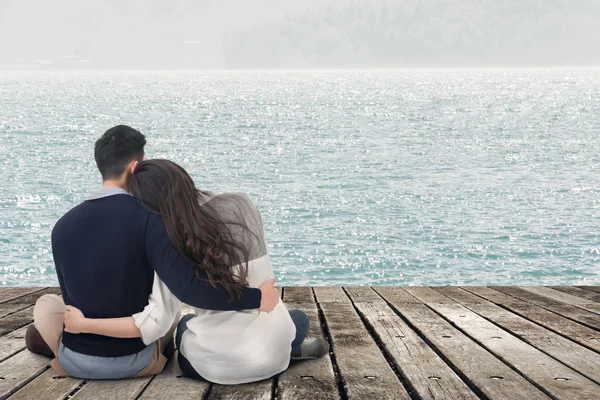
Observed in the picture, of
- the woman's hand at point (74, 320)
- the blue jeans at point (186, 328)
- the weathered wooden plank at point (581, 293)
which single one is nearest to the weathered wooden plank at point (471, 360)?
the blue jeans at point (186, 328)

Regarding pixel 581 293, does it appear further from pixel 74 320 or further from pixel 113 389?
pixel 74 320

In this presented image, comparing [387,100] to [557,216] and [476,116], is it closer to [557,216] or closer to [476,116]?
[476,116]

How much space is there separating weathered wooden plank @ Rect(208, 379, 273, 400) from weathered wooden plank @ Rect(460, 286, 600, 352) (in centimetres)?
180

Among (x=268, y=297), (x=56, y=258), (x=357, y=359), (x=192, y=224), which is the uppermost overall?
(x=192, y=224)

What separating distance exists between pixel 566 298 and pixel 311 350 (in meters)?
2.59

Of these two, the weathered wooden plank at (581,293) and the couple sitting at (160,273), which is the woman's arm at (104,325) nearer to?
the couple sitting at (160,273)

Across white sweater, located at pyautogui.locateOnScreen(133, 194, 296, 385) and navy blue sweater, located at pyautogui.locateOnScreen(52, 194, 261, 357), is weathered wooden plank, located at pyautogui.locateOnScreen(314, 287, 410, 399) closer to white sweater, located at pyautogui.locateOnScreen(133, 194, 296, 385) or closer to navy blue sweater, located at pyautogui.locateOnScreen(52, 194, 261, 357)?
white sweater, located at pyautogui.locateOnScreen(133, 194, 296, 385)

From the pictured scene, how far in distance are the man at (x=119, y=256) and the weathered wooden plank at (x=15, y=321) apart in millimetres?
1305

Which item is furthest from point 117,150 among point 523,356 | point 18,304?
point 18,304

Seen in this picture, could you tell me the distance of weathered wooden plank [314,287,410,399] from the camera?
126 inches

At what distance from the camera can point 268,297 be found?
3.21 metres

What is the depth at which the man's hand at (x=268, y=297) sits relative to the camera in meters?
3.20

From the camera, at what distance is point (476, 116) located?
211 ft

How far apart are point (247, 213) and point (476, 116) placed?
63406 millimetres
